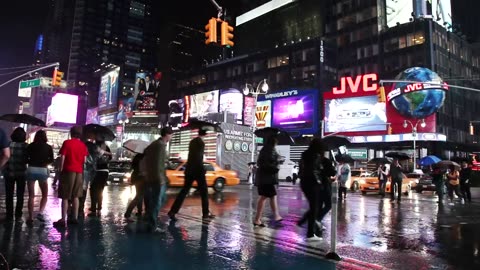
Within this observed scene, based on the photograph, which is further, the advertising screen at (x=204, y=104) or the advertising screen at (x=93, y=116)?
the advertising screen at (x=93, y=116)

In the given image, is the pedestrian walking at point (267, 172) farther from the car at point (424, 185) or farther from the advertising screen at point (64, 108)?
the advertising screen at point (64, 108)

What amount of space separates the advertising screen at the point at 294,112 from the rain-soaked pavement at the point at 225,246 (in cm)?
4977

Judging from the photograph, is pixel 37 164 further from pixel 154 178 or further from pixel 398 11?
pixel 398 11

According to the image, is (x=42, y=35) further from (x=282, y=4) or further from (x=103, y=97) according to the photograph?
(x=282, y=4)

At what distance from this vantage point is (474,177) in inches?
1407

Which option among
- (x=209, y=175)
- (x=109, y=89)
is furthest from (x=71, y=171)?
(x=109, y=89)

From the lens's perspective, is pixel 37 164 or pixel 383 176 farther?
pixel 383 176

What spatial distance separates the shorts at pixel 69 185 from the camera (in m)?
7.10

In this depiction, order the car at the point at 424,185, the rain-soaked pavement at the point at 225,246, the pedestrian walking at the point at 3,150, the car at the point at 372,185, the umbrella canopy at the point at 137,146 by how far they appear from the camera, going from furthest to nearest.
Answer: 1. the car at the point at 424,185
2. the car at the point at 372,185
3. the umbrella canopy at the point at 137,146
4. the rain-soaked pavement at the point at 225,246
5. the pedestrian walking at the point at 3,150

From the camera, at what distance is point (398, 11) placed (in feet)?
207

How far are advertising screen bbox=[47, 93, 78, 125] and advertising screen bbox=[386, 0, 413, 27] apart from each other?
2315 inches

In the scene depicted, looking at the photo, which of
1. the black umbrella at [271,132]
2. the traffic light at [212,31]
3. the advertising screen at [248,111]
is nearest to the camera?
the black umbrella at [271,132]

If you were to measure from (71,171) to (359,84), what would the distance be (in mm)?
51354

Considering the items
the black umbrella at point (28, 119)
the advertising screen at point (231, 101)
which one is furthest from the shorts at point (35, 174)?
the advertising screen at point (231, 101)
